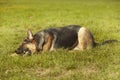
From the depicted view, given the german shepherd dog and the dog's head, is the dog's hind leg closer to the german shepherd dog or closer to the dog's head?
the german shepherd dog

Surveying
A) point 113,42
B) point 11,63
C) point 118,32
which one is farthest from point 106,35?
point 11,63

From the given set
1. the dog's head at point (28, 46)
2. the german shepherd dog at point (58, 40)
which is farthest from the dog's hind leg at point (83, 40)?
the dog's head at point (28, 46)

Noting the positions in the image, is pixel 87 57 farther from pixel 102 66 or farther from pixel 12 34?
pixel 12 34

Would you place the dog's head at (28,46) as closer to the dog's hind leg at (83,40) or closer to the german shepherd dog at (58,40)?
the german shepherd dog at (58,40)

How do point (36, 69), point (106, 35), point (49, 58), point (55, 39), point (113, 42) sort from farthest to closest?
point (106, 35)
point (113, 42)
point (55, 39)
point (49, 58)
point (36, 69)

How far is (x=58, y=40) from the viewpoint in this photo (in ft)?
39.5

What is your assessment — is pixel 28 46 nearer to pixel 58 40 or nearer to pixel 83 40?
pixel 58 40

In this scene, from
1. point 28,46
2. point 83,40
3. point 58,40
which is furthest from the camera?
point 83,40

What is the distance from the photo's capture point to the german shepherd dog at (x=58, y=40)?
37.8 ft

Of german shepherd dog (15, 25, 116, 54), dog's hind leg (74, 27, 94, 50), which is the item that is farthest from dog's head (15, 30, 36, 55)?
dog's hind leg (74, 27, 94, 50)

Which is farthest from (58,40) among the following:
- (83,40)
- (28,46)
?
(28,46)

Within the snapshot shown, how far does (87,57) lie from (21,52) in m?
2.19

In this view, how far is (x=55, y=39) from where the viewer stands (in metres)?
12.0

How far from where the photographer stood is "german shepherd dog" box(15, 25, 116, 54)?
37.8 ft
